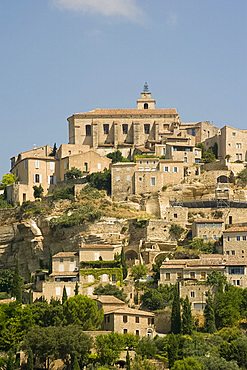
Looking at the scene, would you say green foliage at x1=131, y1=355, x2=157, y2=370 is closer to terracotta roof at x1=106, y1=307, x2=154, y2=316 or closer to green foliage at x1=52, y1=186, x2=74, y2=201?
terracotta roof at x1=106, y1=307, x2=154, y2=316

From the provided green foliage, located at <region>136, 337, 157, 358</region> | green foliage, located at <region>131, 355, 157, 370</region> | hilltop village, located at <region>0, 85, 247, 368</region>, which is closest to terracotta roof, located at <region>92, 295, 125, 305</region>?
hilltop village, located at <region>0, 85, 247, 368</region>

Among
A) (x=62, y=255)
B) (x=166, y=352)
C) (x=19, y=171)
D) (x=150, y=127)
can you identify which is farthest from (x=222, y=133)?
(x=166, y=352)

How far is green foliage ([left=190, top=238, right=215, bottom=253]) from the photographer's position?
80062 mm

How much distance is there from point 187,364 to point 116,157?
4182cm

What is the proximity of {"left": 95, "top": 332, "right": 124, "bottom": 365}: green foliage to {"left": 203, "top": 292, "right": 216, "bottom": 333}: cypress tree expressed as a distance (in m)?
7.57

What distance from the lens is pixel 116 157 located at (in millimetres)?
100000

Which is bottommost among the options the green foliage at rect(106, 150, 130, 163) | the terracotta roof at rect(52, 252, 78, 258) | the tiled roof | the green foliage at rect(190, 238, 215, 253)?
the terracotta roof at rect(52, 252, 78, 258)

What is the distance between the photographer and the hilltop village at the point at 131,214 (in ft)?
247

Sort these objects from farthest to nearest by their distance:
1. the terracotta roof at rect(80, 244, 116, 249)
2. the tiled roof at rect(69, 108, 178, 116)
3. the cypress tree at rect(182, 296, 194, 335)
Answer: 1. the tiled roof at rect(69, 108, 178, 116)
2. the terracotta roof at rect(80, 244, 116, 249)
3. the cypress tree at rect(182, 296, 194, 335)

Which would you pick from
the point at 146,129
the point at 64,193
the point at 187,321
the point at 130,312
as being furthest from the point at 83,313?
the point at 146,129

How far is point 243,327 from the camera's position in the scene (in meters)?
70.1

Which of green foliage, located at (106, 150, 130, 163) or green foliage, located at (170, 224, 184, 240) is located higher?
green foliage, located at (106, 150, 130, 163)

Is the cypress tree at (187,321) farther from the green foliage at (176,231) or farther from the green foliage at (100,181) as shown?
the green foliage at (100,181)

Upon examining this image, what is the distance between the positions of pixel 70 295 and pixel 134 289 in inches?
225
